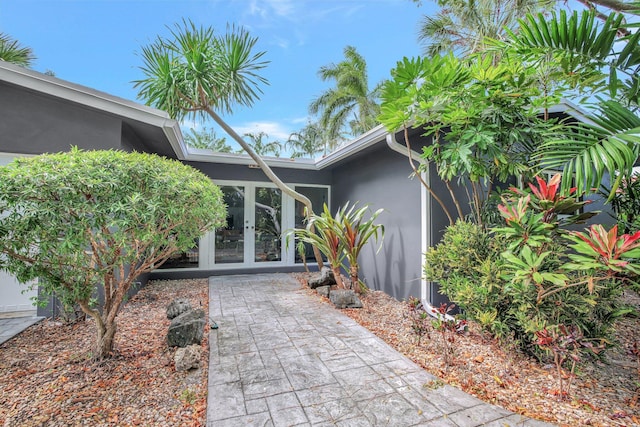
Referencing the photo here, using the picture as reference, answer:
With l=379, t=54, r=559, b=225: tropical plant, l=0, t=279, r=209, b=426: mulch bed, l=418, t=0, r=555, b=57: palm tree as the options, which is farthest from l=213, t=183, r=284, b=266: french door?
l=418, t=0, r=555, b=57: palm tree

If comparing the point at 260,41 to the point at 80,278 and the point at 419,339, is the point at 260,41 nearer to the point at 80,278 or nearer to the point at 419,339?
the point at 80,278

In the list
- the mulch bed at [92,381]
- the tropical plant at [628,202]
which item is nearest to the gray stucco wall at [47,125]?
the mulch bed at [92,381]

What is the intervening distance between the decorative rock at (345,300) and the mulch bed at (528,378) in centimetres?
89

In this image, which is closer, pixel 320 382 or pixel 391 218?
pixel 320 382

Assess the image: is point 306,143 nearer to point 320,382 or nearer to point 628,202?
point 628,202

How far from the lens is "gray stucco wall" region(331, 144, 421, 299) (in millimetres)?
4770

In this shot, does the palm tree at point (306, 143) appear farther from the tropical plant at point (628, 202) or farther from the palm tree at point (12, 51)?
the tropical plant at point (628, 202)

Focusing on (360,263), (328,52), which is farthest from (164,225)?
(328,52)

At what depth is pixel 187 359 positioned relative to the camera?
2639 millimetres

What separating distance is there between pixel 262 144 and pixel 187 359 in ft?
71.7

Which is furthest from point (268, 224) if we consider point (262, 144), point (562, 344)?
point (262, 144)

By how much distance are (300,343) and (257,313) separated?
1208 mm

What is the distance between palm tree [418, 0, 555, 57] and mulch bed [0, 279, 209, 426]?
10.4m

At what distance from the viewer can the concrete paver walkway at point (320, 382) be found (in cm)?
199
